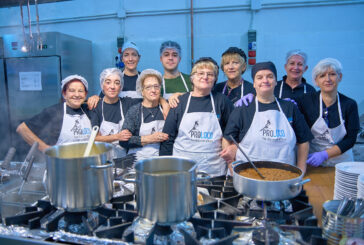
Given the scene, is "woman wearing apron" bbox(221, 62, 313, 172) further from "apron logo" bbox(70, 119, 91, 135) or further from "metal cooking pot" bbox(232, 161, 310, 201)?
"apron logo" bbox(70, 119, 91, 135)

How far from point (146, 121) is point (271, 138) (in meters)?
1.00

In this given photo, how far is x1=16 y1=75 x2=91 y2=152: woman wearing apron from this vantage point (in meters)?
2.20

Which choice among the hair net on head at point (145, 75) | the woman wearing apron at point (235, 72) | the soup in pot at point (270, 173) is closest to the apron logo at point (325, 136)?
the woman wearing apron at point (235, 72)

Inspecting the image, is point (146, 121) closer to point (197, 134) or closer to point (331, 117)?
point (197, 134)

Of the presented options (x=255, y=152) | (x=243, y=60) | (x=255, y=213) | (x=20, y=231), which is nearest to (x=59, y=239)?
(x=20, y=231)

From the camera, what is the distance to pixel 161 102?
231 cm

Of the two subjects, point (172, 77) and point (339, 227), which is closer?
point (339, 227)

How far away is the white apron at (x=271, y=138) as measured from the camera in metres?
1.77

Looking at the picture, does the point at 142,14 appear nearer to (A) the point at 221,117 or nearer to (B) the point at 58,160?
(A) the point at 221,117

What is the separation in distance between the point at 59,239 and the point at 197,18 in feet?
12.6

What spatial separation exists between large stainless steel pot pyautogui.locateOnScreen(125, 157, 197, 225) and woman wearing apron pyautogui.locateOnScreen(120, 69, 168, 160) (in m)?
1.24

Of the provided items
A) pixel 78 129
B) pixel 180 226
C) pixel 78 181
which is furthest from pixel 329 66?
pixel 78 129

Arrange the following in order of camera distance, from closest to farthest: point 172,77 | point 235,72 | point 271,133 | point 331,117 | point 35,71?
1. point 271,133
2. point 331,117
3. point 235,72
4. point 172,77
5. point 35,71

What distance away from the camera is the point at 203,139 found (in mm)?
2006
